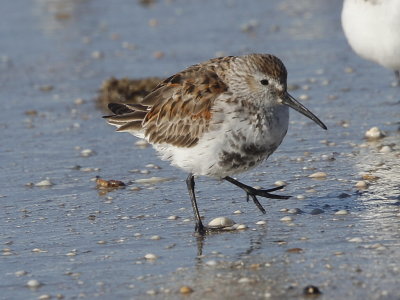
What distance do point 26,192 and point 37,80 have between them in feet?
14.2

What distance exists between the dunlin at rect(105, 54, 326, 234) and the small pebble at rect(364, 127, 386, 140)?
199 centimetres

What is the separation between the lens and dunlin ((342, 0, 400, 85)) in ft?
29.5

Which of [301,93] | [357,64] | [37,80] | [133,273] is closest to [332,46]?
[357,64]

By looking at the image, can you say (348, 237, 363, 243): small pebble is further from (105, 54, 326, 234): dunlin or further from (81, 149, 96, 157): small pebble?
(81, 149, 96, 157): small pebble

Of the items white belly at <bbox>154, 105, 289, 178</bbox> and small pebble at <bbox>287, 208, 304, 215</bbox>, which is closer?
white belly at <bbox>154, 105, 289, 178</bbox>

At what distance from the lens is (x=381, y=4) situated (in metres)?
9.09

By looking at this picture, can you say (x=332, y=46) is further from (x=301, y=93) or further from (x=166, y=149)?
(x=166, y=149)

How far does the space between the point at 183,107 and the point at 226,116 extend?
0.48 m

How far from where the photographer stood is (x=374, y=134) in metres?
8.28

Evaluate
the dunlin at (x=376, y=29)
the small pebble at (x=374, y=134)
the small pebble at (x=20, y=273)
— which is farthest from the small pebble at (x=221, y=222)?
the dunlin at (x=376, y=29)

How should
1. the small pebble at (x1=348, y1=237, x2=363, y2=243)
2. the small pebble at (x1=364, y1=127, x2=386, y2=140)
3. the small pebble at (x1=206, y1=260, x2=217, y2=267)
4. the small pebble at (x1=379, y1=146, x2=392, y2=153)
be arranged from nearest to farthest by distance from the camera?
the small pebble at (x1=206, y1=260, x2=217, y2=267) → the small pebble at (x1=348, y1=237, x2=363, y2=243) → the small pebble at (x1=379, y1=146, x2=392, y2=153) → the small pebble at (x1=364, y1=127, x2=386, y2=140)

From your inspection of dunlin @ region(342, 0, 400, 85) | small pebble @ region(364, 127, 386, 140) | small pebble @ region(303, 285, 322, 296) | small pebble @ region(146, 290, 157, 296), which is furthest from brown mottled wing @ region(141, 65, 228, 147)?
dunlin @ region(342, 0, 400, 85)

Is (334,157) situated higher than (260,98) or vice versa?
(260,98)

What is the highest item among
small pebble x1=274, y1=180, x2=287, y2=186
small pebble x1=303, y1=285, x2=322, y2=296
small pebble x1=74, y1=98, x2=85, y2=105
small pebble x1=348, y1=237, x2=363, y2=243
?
small pebble x1=74, y1=98, x2=85, y2=105
